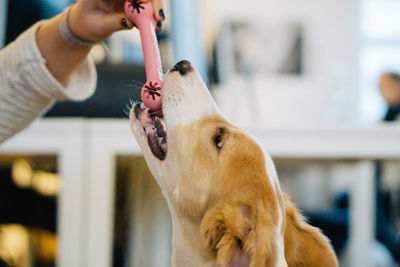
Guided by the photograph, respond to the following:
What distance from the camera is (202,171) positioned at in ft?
2.34

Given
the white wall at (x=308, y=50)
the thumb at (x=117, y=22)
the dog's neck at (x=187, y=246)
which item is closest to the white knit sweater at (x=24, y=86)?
the thumb at (x=117, y=22)

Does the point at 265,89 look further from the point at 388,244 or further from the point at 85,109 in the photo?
the point at 85,109

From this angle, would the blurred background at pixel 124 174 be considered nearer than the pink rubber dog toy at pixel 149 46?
No

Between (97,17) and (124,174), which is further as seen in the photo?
(124,174)

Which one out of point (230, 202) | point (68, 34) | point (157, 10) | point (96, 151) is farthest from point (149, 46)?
point (96, 151)

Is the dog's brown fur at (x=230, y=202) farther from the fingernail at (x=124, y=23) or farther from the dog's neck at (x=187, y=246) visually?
the fingernail at (x=124, y=23)

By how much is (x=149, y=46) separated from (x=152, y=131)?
0.51 feet

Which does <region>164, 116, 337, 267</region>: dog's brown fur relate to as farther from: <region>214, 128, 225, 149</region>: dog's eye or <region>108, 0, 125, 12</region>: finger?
<region>108, 0, 125, 12</region>: finger

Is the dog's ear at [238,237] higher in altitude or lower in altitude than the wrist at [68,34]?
lower

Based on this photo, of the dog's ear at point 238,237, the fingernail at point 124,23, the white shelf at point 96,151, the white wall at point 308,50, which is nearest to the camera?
the dog's ear at point 238,237

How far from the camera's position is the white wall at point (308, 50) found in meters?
3.63

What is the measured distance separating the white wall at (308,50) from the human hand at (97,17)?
2963 millimetres

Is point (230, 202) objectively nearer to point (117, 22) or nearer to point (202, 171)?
point (202, 171)

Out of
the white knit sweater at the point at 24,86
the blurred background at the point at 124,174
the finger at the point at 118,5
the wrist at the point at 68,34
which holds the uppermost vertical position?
the finger at the point at 118,5
